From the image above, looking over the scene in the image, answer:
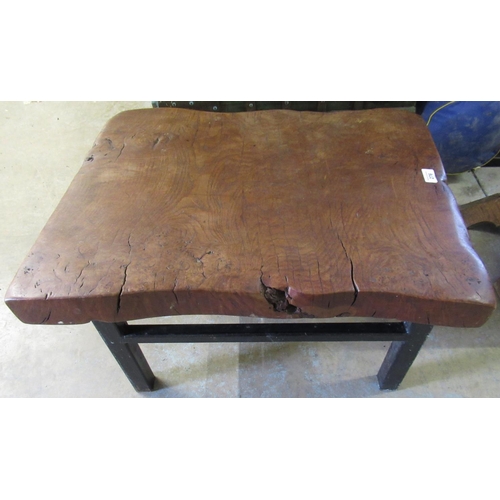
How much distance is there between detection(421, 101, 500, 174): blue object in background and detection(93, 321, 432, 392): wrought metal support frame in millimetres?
1079

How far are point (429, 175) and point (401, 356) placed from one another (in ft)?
1.72

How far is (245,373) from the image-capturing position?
1.42 m

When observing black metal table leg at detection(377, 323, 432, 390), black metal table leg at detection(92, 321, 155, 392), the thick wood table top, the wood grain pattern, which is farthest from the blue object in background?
black metal table leg at detection(92, 321, 155, 392)

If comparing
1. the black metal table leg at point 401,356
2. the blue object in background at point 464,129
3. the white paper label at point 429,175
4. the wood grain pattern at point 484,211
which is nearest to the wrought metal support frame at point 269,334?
the black metal table leg at point 401,356

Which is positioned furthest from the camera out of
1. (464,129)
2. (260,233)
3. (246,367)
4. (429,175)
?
(464,129)

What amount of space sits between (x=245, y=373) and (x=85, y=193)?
2.52 feet

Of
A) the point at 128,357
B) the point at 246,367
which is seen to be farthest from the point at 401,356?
the point at 128,357

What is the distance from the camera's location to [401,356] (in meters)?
1.23

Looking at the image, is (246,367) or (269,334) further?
(246,367)

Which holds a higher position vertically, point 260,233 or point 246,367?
point 260,233

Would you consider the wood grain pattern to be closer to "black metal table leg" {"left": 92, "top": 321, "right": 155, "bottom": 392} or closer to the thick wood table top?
the thick wood table top

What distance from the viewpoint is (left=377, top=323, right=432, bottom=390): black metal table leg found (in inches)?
44.5

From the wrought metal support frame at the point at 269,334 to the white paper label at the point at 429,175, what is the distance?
1.30 ft

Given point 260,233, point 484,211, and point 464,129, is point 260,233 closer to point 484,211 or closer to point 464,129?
point 484,211
